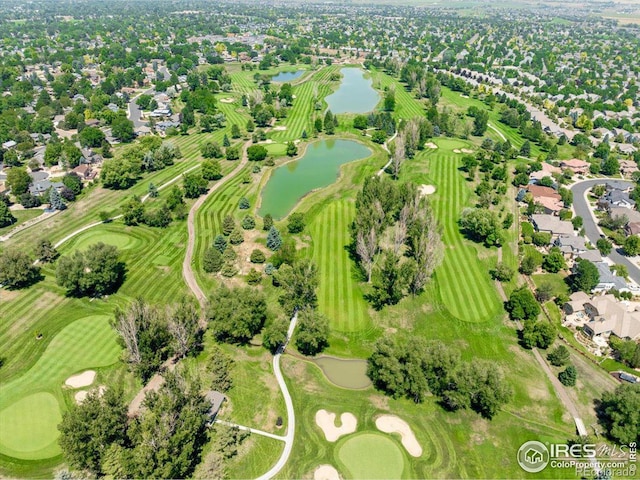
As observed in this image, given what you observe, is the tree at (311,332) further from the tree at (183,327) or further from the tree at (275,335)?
the tree at (183,327)

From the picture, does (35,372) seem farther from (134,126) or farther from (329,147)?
(134,126)

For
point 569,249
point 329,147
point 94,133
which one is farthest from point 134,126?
point 569,249

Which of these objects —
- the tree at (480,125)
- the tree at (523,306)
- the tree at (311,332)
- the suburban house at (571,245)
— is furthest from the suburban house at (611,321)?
the tree at (480,125)

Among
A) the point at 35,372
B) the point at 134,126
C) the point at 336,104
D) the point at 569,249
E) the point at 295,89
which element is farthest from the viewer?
the point at 295,89

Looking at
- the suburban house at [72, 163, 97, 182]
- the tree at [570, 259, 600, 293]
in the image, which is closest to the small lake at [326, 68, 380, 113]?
the suburban house at [72, 163, 97, 182]

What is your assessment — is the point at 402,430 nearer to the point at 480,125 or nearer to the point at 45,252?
the point at 45,252

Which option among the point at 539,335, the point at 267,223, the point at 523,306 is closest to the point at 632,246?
the point at 523,306

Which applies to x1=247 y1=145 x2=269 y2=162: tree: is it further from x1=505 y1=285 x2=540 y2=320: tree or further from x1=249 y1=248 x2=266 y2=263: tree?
x1=505 y1=285 x2=540 y2=320: tree

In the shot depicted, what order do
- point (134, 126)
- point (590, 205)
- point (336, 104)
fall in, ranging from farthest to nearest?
point (336, 104)
point (134, 126)
point (590, 205)
